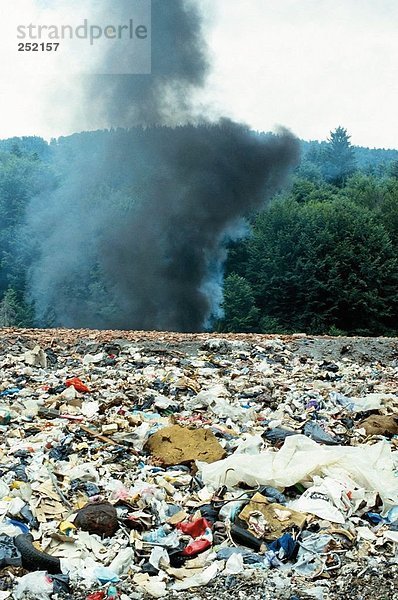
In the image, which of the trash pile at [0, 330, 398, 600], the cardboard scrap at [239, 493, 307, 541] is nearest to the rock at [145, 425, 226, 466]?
Result: the trash pile at [0, 330, 398, 600]

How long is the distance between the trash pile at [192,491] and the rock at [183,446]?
1cm

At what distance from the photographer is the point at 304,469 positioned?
4.33 m

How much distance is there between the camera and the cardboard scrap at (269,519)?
149 inches

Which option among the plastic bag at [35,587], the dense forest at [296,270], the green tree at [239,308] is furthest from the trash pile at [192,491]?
the dense forest at [296,270]

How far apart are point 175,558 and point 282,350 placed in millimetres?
6888

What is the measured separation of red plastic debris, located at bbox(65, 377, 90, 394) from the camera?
23.1 ft

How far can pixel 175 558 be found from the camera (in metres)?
3.62

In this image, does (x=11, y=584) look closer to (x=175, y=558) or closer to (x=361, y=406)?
(x=175, y=558)

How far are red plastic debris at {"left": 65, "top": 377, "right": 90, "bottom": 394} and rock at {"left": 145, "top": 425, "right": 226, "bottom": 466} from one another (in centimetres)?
196

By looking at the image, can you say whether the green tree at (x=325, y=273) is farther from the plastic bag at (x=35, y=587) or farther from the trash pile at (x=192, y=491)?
the plastic bag at (x=35, y=587)

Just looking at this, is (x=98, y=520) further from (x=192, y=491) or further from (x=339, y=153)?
(x=339, y=153)

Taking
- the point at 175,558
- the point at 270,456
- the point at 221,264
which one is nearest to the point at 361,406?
the point at 270,456

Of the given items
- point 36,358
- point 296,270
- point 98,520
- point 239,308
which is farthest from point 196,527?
point 296,270

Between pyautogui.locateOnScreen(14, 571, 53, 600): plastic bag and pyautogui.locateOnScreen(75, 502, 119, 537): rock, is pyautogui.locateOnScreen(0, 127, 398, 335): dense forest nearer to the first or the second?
pyautogui.locateOnScreen(75, 502, 119, 537): rock
